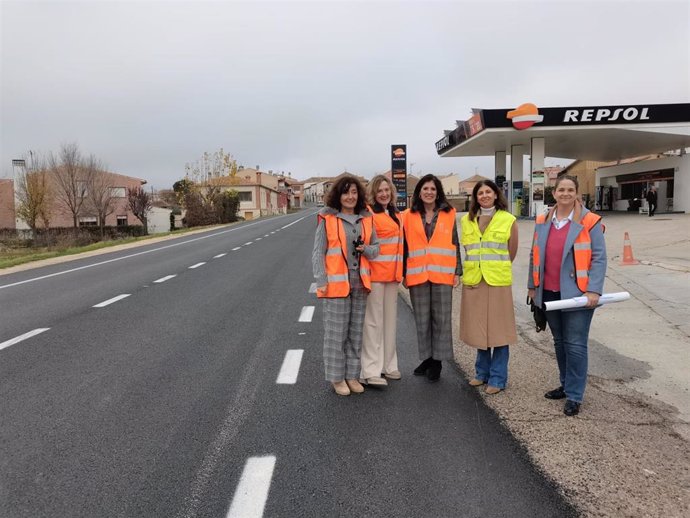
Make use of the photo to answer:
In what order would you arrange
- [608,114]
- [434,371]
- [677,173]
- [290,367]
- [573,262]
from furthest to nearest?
[677,173] < [608,114] < [290,367] < [434,371] < [573,262]

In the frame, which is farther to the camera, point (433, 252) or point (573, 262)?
point (433, 252)

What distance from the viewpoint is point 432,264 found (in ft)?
14.8

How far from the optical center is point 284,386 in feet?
14.9

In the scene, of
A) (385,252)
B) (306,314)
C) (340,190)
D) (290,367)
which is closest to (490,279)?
(385,252)

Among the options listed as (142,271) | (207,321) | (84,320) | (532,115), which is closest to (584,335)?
(207,321)

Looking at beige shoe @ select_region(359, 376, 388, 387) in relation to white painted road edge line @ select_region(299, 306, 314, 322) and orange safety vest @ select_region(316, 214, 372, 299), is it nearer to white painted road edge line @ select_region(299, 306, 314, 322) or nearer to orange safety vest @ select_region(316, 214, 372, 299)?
orange safety vest @ select_region(316, 214, 372, 299)

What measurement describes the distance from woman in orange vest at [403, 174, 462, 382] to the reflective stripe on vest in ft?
0.70

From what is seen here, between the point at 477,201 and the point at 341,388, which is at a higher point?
the point at 477,201

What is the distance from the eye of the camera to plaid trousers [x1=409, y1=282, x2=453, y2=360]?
4543 millimetres

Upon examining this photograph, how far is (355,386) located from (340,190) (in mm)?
1681

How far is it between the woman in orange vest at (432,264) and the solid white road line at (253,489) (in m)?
1.94

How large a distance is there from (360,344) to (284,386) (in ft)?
2.52

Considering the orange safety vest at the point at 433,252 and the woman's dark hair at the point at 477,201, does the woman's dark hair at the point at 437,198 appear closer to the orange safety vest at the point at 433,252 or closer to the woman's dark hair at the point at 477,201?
the orange safety vest at the point at 433,252

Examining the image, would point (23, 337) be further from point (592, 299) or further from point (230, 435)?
point (592, 299)
